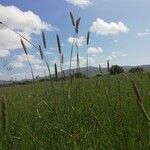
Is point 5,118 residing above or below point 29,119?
above

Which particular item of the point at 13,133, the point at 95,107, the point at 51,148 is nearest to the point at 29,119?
the point at 13,133

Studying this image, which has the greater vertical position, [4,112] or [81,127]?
[4,112]

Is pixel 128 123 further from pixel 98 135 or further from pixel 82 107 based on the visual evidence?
pixel 82 107

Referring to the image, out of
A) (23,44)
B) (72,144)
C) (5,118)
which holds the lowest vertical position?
(72,144)

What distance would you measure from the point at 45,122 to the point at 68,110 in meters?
0.49

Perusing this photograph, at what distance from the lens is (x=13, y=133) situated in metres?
4.41

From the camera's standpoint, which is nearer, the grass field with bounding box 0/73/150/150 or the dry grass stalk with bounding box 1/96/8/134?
the dry grass stalk with bounding box 1/96/8/134

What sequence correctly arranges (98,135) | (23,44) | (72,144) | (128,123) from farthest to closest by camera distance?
(128,123), (23,44), (98,135), (72,144)

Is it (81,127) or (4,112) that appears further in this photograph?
(81,127)

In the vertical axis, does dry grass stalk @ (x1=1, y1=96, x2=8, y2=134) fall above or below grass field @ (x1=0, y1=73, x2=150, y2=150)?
above

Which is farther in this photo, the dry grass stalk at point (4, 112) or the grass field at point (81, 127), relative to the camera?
the grass field at point (81, 127)

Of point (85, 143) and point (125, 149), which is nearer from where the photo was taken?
point (125, 149)

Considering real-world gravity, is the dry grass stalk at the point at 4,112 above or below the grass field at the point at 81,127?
above

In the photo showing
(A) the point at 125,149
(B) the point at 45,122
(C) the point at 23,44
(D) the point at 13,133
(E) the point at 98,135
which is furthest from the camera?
(D) the point at 13,133
